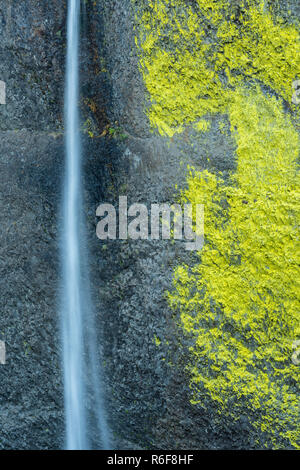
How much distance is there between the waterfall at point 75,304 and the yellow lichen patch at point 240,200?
60cm

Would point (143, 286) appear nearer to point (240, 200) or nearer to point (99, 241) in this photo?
point (99, 241)

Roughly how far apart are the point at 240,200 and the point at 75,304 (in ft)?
4.10

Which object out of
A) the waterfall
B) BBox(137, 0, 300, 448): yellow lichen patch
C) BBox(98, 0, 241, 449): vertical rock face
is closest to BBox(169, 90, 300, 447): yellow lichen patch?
BBox(137, 0, 300, 448): yellow lichen patch

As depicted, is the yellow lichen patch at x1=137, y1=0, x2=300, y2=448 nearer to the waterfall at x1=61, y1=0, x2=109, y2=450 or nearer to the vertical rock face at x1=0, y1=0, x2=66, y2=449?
the waterfall at x1=61, y1=0, x2=109, y2=450

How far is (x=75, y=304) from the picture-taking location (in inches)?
134

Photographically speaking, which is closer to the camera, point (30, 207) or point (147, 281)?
point (147, 281)

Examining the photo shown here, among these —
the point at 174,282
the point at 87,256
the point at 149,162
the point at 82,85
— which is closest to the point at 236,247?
the point at 174,282

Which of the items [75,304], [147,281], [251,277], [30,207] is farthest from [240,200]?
[30,207]

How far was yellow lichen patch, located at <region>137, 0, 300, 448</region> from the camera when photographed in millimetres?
2900

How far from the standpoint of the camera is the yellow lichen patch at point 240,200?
2.90m

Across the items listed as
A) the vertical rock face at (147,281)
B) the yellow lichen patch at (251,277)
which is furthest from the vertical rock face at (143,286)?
the yellow lichen patch at (251,277)

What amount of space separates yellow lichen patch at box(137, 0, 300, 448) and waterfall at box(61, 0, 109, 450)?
60 centimetres

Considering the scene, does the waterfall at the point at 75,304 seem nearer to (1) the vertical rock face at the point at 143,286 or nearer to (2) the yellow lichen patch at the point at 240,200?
(1) the vertical rock face at the point at 143,286

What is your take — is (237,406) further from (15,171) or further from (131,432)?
(15,171)
